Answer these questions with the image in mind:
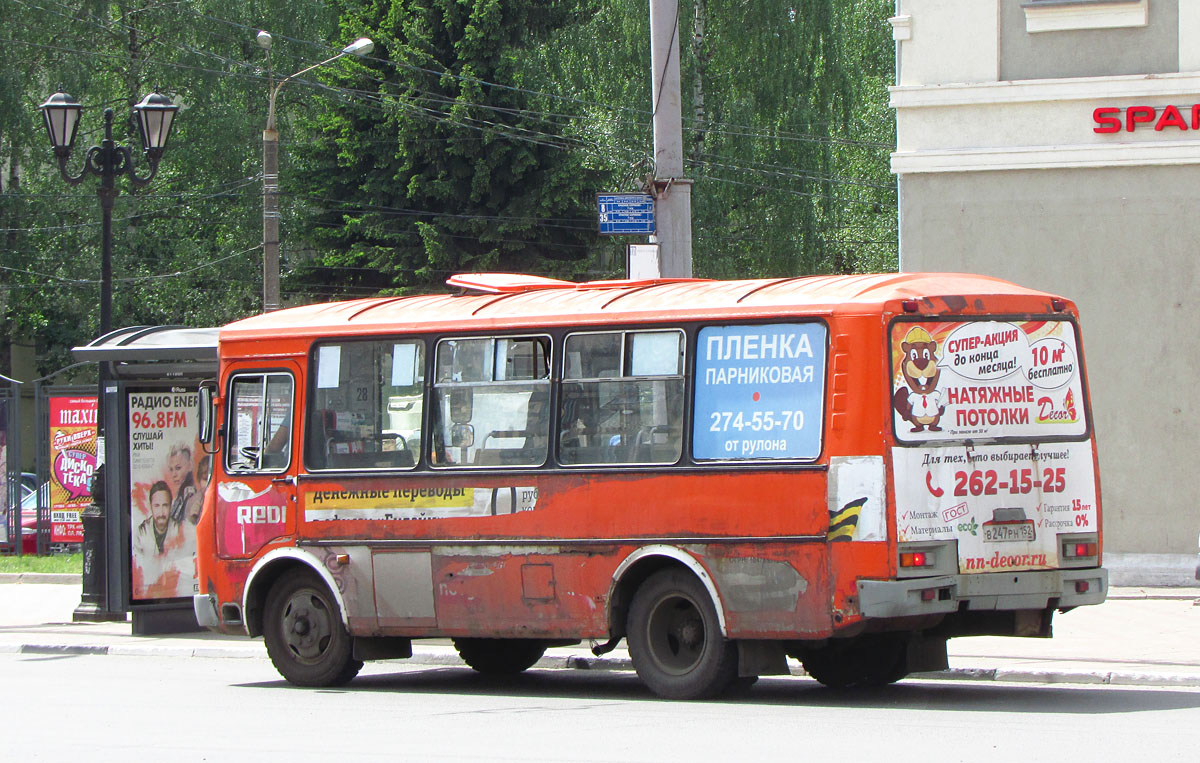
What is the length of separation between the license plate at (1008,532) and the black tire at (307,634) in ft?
15.9

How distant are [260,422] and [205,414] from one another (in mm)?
520

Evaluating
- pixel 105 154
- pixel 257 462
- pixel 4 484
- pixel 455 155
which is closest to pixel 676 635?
pixel 257 462

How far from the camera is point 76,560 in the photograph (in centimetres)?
2423

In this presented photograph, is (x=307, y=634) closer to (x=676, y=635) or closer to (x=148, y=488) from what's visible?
(x=676, y=635)

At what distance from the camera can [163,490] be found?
16750mm

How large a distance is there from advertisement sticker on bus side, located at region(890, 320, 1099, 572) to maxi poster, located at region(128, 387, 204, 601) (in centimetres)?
881

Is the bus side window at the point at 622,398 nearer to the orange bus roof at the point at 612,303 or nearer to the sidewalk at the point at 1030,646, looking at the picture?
the orange bus roof at the point at 612,303

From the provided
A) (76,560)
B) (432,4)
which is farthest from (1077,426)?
(432,4)

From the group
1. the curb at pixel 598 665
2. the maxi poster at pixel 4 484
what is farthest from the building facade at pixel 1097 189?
the maxi poster at pixel 4 484

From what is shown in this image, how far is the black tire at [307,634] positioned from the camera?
493 inches

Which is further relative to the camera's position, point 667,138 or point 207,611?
point 667,138

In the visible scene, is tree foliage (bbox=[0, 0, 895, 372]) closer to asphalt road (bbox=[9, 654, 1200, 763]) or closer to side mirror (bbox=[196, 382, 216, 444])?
side mirror (bbox=[196, 382, 216, 444])

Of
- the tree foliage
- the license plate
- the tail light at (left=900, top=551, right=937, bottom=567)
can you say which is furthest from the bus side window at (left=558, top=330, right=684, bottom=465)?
the tree foliage

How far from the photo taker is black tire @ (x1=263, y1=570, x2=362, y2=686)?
12531 mm
